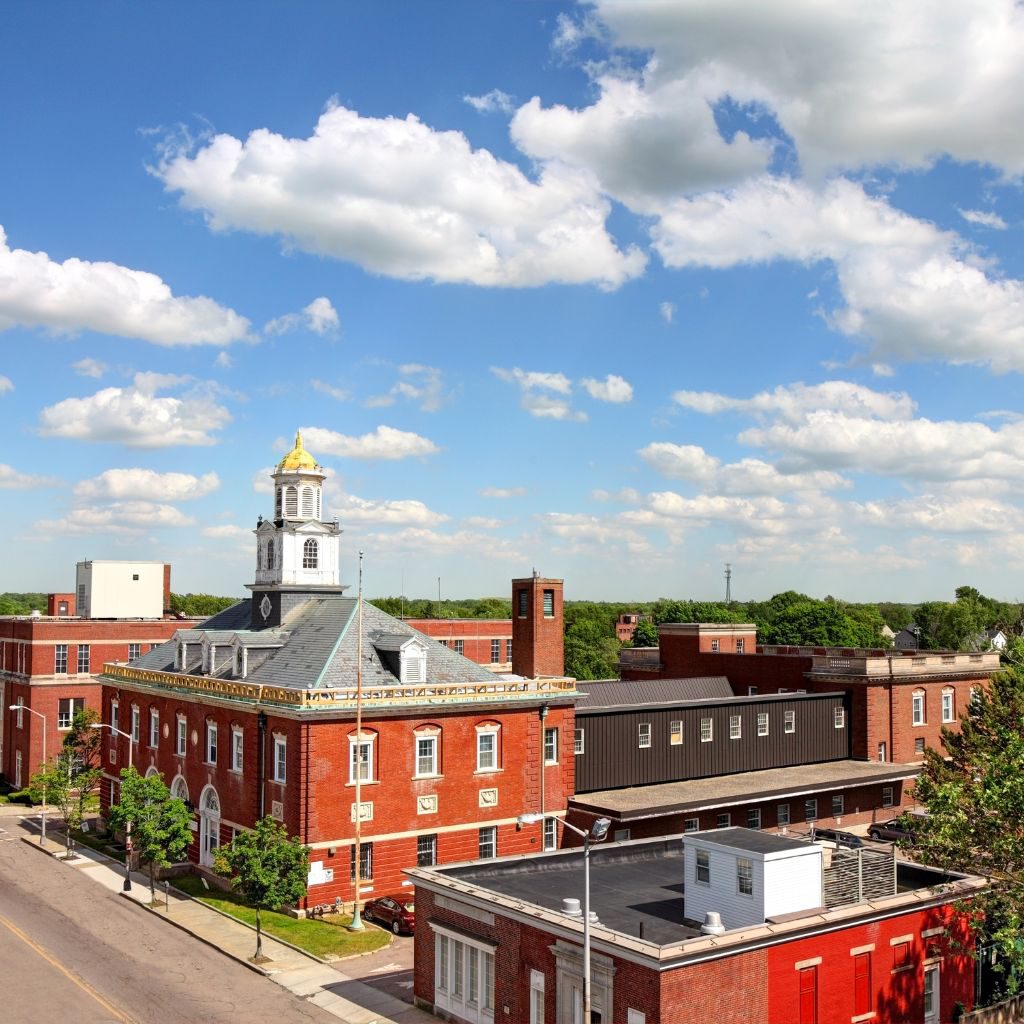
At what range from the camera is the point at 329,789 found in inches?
1748

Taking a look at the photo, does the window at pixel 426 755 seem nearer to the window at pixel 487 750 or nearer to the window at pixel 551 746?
the window at pixel 487 750

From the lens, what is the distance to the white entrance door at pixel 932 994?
3089 centimetres

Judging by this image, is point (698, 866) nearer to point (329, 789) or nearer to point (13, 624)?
point (329, 789)

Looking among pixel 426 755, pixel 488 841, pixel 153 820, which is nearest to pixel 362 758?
pixel 426 755

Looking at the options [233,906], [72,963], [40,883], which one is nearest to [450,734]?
[233,906]

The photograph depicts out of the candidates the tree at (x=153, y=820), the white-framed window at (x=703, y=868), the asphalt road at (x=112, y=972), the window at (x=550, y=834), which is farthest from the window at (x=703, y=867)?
the tree at (x=153, y=820)

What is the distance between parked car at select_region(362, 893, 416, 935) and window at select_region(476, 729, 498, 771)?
7.31 meters

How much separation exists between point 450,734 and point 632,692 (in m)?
25.0

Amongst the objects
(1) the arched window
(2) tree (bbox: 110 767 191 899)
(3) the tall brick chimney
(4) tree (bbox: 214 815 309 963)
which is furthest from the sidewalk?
(3) the tall brick chimney

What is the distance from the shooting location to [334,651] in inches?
1887

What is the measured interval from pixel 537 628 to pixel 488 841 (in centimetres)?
1698

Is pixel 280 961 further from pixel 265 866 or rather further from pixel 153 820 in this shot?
pixel 153 820

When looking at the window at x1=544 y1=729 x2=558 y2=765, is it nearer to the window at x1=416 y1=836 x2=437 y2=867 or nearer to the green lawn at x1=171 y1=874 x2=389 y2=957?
the window at x1=416 y1=836 x2=437 y2=867

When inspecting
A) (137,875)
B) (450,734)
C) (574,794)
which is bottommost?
(137,875)
